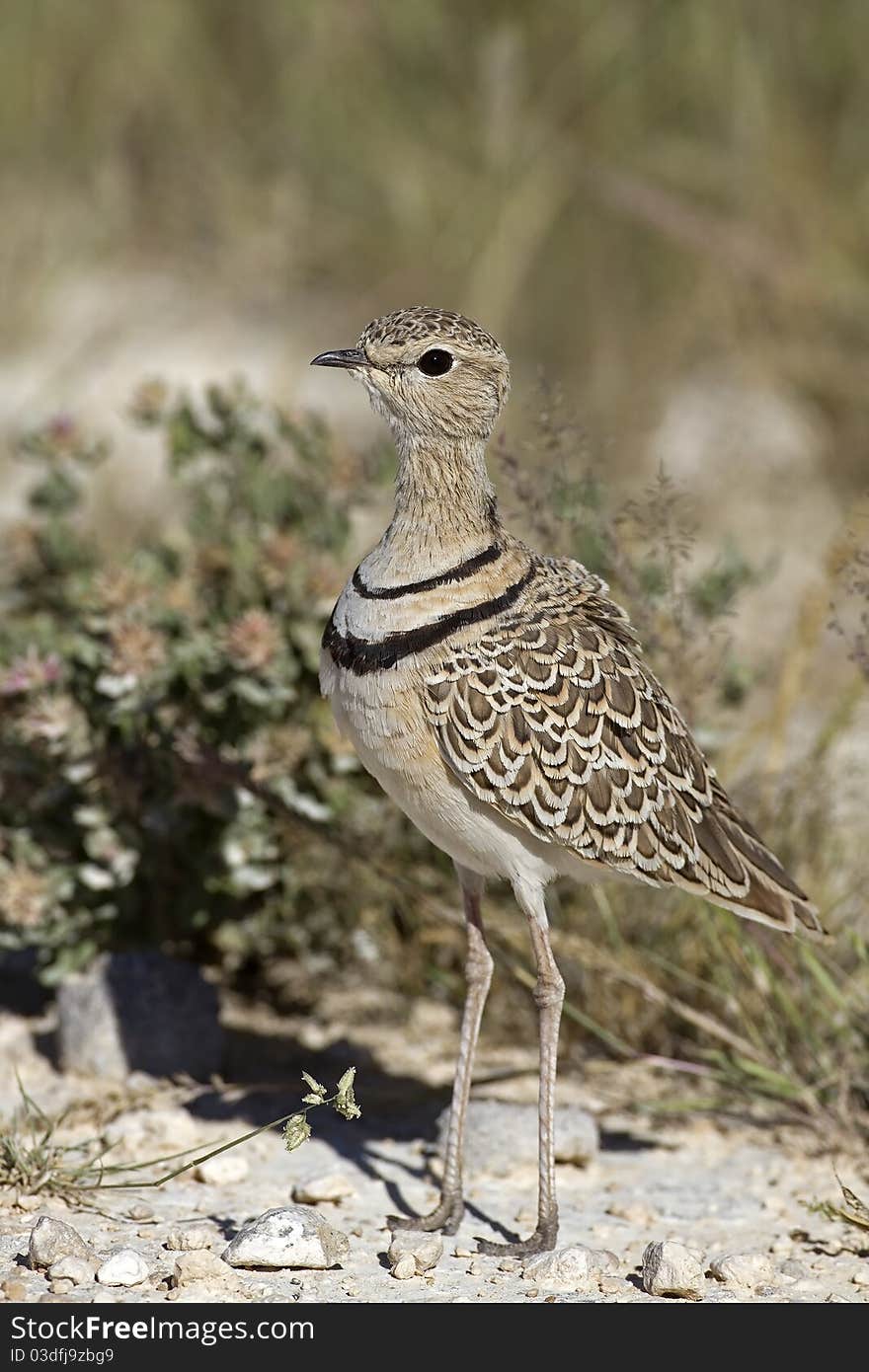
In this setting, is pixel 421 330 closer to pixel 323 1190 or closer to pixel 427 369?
pixel 427 369

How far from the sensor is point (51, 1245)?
2658 millimetres

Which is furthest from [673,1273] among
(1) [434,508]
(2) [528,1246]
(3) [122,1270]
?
(1) [434,508]

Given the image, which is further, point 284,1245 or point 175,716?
point 175,716

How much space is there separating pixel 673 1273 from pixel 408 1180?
795mm

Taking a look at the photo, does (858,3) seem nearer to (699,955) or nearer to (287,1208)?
(699,955)

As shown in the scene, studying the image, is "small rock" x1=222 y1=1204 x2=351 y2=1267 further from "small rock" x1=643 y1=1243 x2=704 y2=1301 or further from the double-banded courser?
"small rock" x1=643 y1=1243 x2=704 y2=1301

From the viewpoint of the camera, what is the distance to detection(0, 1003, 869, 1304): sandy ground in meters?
2.77

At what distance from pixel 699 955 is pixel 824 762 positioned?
599mm

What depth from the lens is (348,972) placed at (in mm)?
4297

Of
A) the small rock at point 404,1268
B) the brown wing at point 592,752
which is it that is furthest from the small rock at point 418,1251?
the brown wing at point 592,752

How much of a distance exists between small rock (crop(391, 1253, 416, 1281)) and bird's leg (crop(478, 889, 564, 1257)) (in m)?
0.22

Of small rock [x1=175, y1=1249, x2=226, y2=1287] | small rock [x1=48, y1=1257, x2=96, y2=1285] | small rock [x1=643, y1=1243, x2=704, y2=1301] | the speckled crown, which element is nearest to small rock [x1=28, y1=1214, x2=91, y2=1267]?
A: small rock [x1=48, y1=1257, x2=96, y2=1285]

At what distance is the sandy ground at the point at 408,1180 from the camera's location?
277 centimetres
